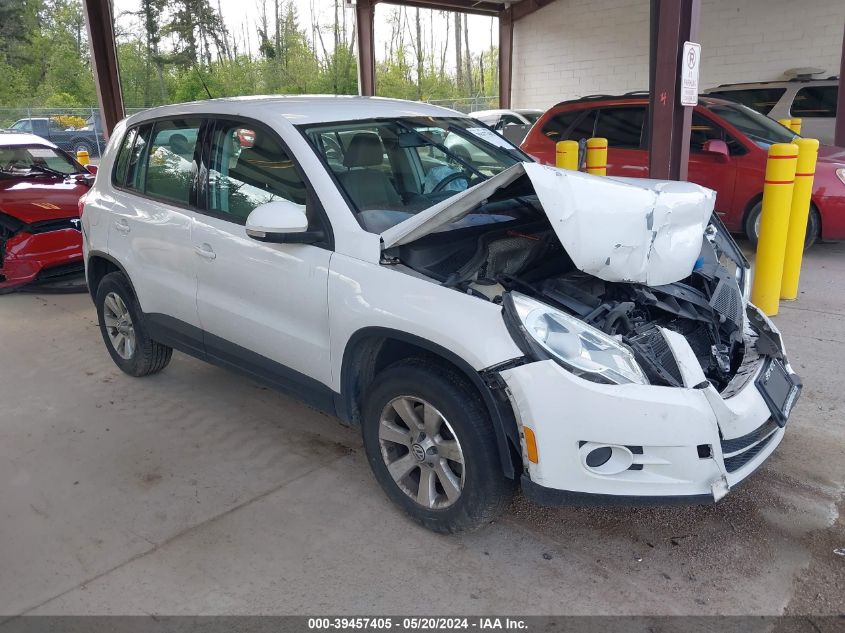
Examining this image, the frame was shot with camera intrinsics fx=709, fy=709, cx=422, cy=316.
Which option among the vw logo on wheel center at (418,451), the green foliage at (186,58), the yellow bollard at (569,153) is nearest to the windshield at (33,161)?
the yellow bollard at (569,153)

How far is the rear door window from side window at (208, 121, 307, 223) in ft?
31.8

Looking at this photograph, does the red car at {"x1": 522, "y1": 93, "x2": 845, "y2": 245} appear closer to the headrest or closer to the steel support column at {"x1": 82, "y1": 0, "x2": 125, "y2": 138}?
the headrest

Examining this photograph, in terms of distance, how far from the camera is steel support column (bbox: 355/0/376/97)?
52.5 ft

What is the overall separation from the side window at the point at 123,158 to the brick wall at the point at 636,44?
49.8 ft

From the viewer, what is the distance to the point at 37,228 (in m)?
7.17

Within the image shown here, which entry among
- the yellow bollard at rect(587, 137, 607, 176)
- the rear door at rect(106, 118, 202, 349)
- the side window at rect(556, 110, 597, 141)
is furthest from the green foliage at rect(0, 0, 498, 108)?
the rear door at rect(106, 118, 202, 349)

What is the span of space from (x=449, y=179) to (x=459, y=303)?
1.36 meters

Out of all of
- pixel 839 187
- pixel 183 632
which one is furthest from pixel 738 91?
pixel 183 632

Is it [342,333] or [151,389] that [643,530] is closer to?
[342,333]

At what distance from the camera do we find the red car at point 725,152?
24.7 feet

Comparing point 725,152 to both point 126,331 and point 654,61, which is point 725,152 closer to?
point 654,61

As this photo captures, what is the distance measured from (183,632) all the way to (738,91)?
11.8 m

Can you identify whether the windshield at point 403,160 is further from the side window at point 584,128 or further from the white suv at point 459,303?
the side window at point 584,128

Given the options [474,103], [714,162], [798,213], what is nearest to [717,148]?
[714,162]
